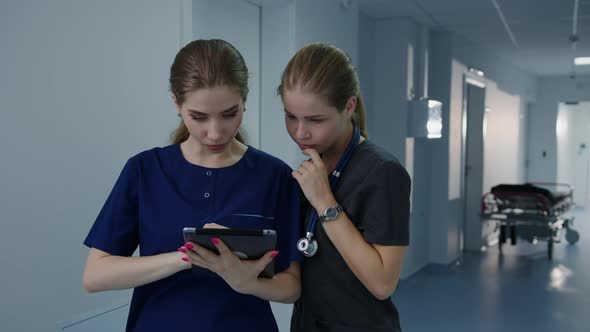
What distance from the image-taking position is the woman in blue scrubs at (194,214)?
1.19 metres

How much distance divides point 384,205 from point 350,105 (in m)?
0.26

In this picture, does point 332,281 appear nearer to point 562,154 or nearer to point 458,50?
point 458,50

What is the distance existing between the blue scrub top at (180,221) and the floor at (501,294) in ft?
11.3

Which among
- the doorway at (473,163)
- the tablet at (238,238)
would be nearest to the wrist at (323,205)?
the tablet at (238,238)

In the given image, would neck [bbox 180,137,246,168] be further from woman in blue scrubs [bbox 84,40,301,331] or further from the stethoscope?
the stethoscope

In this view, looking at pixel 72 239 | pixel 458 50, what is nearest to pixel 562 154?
pixel 458 50

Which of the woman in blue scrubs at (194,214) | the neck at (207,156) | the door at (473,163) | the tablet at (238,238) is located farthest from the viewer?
the door at (473,163)

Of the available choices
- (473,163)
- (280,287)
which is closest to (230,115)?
(280,287)

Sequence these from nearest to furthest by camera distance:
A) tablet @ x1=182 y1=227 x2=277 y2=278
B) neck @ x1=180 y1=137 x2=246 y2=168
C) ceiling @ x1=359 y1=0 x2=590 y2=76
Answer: tablet @ x1=182 y1=227 x2=277 y2=278 < neck @ x1=180 y1=137 x2=246 y2=168 < ceiling @ x1=359 y1=0 x2=590 y2=76

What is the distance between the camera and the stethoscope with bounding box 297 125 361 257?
4.37 ft

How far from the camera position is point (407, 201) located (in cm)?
139

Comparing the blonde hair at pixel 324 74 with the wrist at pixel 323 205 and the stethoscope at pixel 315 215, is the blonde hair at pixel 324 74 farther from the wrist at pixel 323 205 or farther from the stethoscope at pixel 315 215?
the wrist at pixel 323 205

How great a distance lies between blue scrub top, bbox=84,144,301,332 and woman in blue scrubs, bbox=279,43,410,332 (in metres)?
0.14

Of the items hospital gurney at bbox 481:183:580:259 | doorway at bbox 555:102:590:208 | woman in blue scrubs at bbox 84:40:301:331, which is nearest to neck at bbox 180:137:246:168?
woman in blue scrubs at bbox 84:40:301:331
